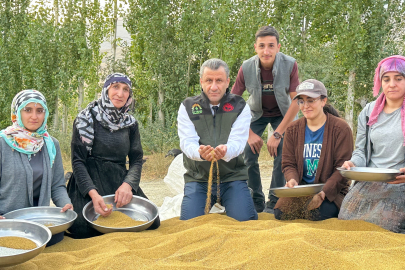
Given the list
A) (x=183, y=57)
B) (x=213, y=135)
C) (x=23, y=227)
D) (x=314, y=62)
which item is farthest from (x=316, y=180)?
(x=314, y=62)

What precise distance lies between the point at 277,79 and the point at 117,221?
2461mm

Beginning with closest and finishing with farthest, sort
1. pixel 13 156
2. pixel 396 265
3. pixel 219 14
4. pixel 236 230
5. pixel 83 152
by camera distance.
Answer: pixel 396 265 → pixel 236 230 → pixel 13 156 → pixel 83 152 → pixel 219 14

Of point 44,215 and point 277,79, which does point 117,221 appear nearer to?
point 44,215

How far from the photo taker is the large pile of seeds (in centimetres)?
229

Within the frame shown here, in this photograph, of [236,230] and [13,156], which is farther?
[13,156]

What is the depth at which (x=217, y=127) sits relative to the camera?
12.9 ft

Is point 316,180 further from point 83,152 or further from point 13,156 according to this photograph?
point 13,156

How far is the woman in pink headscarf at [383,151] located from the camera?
3316 mm

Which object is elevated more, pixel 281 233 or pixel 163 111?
pixel 163 111

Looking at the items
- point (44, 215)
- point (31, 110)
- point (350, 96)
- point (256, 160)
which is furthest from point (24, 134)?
point (350, 96)

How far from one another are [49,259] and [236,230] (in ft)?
4.45

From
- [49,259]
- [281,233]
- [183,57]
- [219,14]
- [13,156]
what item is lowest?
[49,259]

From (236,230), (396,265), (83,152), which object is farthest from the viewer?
(83,152)

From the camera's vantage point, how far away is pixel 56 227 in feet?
9.93
